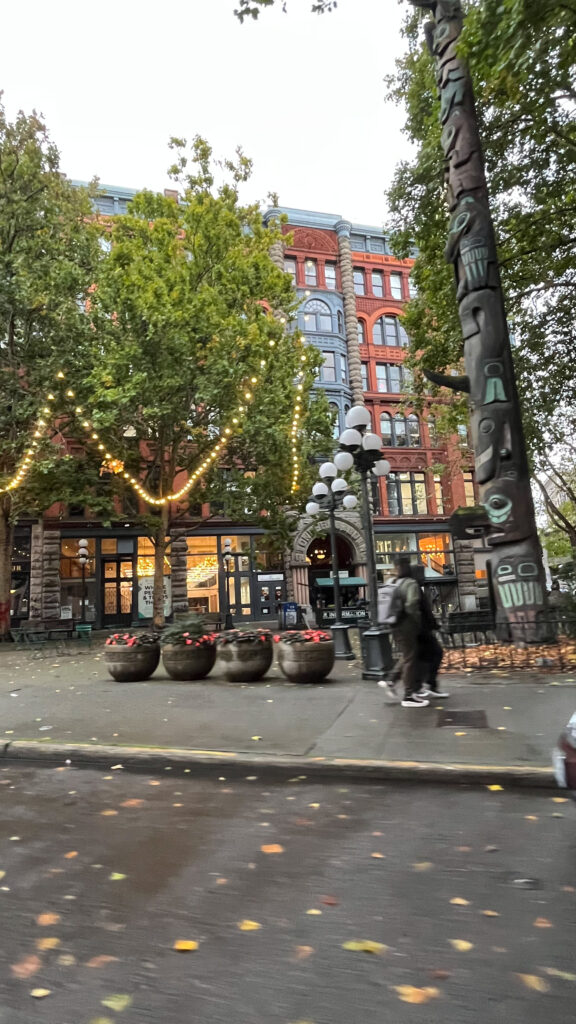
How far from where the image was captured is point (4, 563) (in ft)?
73.2

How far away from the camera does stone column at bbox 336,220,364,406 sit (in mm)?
35312

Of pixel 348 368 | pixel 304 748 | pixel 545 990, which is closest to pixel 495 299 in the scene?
pixel 304 748

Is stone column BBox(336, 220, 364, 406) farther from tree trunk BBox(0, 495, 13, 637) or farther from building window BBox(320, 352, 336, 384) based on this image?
tree trunk BBox(0, 495, 13, 637)

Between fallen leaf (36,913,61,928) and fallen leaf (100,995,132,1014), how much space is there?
761 millimetres

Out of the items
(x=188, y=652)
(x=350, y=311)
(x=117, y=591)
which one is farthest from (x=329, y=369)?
(x=188, y=652)

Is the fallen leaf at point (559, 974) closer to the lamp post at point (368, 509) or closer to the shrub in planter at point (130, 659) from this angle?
the lamp post at point (368, 509)

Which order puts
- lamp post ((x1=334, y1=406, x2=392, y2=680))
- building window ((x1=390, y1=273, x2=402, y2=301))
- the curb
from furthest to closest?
building window ((x1=390, y1=273, x2=402, y2=301)), lamp post ((x1=334, y1=406, x2=392, y2=680)), the curb

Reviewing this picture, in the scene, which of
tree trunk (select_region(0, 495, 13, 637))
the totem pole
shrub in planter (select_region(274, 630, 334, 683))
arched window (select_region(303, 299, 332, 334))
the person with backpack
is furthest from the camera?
arched window (select_region(303, 299, 332, 334))

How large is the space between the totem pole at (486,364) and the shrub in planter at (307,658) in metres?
3.69

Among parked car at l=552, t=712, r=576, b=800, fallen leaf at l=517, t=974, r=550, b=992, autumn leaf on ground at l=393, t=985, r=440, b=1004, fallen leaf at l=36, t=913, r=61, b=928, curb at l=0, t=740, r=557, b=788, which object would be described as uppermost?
parked car at l=552, t=712, r=576, b=800

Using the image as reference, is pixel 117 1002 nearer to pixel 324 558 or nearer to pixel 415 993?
pixel 415 993

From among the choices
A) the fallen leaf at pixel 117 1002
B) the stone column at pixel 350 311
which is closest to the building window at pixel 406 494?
the stone column at pixel 350 311

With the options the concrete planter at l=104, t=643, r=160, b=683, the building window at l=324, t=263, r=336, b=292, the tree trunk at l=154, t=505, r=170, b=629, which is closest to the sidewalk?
the concrete planter at l=104, t=643, r=160, b=683

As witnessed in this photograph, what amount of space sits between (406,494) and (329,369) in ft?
28.8
